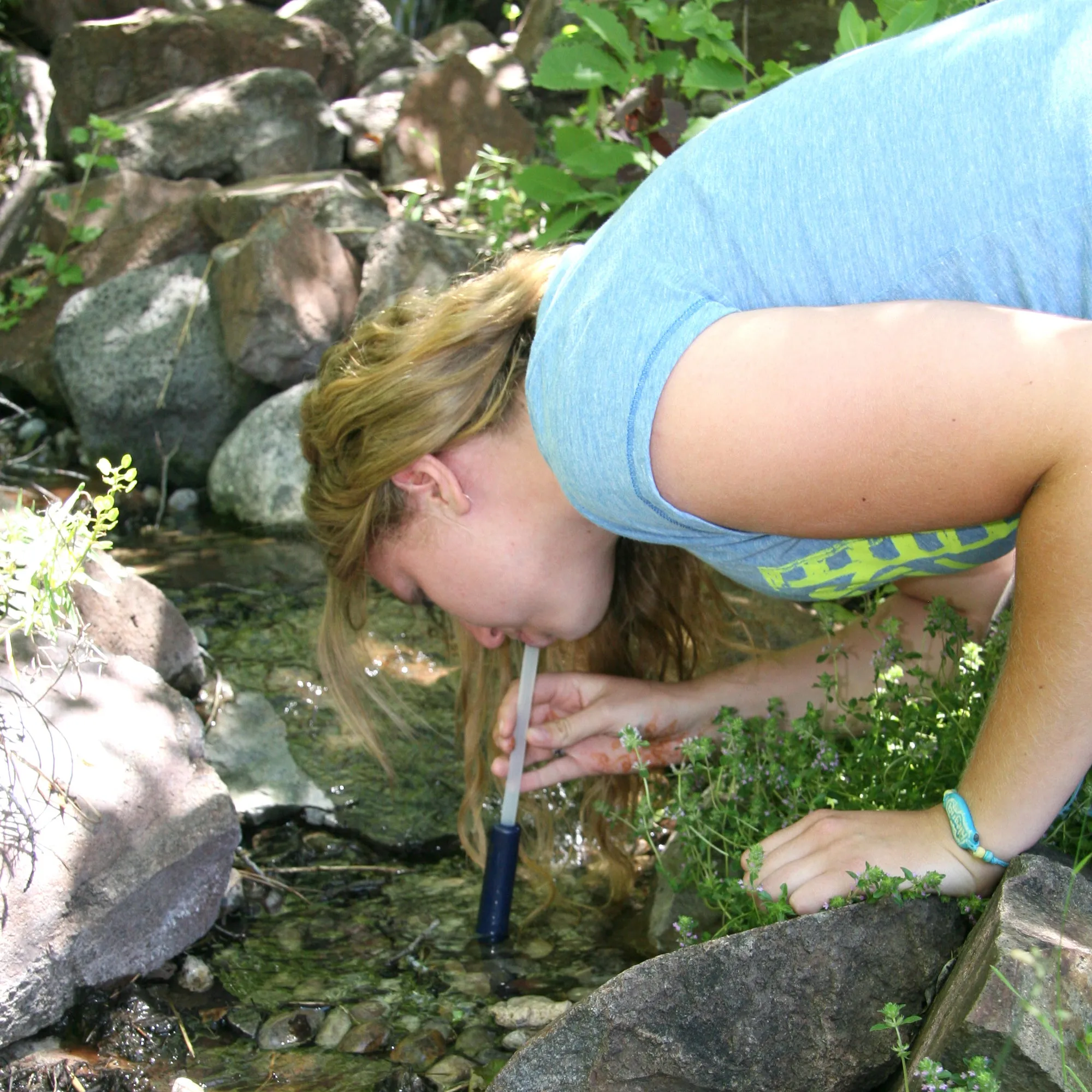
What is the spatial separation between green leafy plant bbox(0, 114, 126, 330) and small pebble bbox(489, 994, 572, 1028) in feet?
12.3

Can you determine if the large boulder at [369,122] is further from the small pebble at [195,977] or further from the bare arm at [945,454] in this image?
the bare arm at [945,454]

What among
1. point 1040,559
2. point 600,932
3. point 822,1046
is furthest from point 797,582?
point 600,932

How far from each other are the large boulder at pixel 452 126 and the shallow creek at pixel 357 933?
2.61 m

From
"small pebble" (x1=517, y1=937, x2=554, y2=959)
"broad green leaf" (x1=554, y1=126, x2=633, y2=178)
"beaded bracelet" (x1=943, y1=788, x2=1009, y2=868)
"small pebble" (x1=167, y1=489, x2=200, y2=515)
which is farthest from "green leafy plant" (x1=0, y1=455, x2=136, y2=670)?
"small pebble" (x1=167, y1=489, x2=200, y2=515)

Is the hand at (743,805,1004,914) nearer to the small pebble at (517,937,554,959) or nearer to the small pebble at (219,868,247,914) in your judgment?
the small pebble at (517,937,554,959)

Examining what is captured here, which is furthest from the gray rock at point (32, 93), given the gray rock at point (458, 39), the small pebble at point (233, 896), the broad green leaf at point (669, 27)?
the small pebble at point (233, 896)

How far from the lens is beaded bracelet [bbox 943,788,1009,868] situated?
61.9 inches

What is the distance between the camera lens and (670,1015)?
1509 millimetres

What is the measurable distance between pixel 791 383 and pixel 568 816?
1.57 m

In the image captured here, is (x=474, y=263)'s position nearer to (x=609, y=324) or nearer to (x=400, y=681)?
(x=609, y=324)

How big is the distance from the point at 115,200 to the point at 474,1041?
13.7 ft

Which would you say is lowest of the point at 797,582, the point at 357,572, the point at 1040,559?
the point at 357,572

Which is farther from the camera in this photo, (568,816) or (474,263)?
(568,816)

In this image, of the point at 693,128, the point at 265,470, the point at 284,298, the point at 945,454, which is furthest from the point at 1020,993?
the point at 284,298
